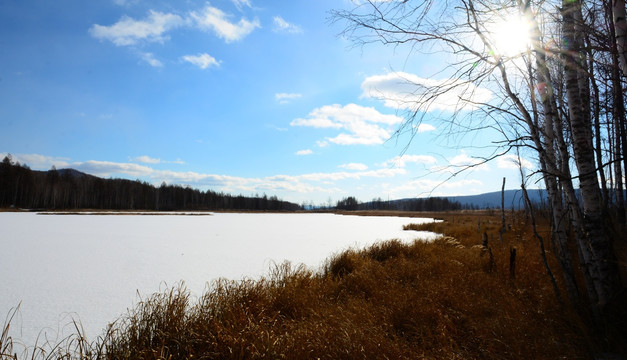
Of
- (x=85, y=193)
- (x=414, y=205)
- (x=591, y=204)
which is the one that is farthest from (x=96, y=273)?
(x=414, y=205)

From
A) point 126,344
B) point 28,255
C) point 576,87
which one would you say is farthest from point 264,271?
point 28,255

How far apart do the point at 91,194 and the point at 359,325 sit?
8116cm

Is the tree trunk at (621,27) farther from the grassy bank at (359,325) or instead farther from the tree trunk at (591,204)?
the grassy bank at (359,325)

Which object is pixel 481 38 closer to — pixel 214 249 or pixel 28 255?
pixel 214 249

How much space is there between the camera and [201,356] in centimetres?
310

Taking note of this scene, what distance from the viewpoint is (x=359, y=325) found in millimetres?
3598

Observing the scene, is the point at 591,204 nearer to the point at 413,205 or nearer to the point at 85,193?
the point at 85,193

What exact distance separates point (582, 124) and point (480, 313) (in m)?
2.43

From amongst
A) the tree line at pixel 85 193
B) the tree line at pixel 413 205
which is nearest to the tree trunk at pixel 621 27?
the tree line at pixel 85 193

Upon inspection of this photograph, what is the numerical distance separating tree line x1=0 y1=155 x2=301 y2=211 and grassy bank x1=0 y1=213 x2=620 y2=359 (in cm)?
7046

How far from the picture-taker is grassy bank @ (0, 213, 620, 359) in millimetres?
2850

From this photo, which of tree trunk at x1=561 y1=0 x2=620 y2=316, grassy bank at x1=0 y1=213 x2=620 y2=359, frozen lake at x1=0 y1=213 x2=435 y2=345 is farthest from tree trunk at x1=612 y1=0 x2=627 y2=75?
frozen lake at x1=0 y1=213 x2=435 y2=345

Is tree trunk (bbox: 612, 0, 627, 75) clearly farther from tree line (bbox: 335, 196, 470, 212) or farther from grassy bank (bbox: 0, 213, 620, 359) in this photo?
tree line (bbox: 335, 196, 470, 212)

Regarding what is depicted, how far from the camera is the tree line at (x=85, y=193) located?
55.9m
